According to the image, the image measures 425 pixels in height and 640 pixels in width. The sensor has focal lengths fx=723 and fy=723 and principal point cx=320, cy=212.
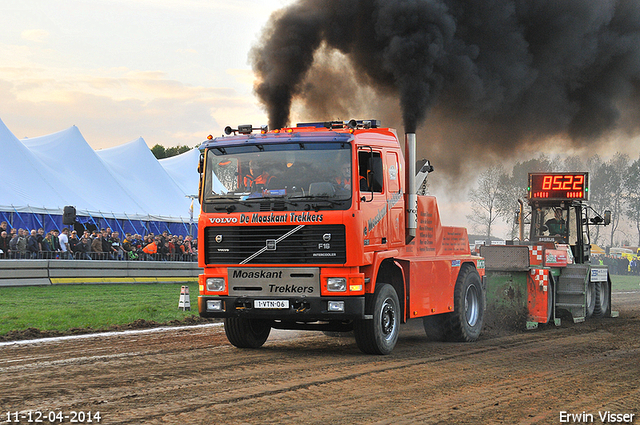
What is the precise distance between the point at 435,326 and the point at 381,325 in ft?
8.44

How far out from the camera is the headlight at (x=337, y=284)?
920 centimetres

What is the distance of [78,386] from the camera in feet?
23.7

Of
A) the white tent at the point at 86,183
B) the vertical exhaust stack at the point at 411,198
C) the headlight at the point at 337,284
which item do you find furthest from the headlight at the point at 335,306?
the white tent at the point at 86,183

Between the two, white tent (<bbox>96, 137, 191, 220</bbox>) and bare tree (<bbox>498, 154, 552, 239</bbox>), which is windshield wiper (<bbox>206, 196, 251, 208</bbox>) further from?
bare tree (<bbox>498, 154, 552, 239</bbox>)

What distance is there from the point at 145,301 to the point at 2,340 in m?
6.34

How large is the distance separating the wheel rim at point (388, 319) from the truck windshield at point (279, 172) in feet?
5.62

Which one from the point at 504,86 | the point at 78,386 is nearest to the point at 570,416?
the point at 78,386

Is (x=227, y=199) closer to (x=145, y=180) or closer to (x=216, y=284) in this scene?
(x=216, y=284)

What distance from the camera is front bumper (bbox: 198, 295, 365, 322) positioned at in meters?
9.18

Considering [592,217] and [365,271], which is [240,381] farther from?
[592,217]

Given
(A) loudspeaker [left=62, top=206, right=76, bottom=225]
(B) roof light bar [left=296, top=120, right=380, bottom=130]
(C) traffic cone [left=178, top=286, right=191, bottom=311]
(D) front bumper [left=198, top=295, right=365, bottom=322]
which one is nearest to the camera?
(D) front bumper [left=198, top=295, right=365, bottom=322]

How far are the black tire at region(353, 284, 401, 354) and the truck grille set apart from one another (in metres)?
0.92

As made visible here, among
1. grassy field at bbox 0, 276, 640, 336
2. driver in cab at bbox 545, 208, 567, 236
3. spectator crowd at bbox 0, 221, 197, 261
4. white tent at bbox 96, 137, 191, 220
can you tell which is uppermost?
white tent at bbox 96, 137, 191, 220

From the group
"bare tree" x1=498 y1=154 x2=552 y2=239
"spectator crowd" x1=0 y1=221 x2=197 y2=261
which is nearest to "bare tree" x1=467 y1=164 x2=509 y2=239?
"bare tree" x1=498 y1=154 x2=552 y2=239
